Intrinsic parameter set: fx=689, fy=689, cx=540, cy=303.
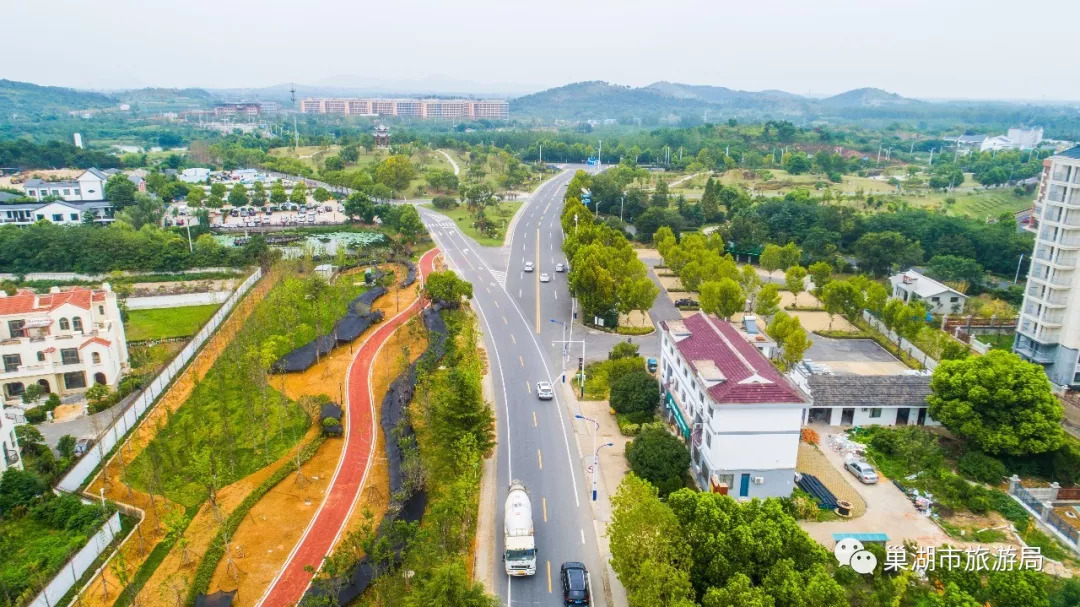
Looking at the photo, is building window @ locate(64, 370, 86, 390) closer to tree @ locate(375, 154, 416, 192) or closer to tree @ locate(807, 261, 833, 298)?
tree @ locate(807, 261, 833, 298)

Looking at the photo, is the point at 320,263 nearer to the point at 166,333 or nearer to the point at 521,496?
the point at 166,333

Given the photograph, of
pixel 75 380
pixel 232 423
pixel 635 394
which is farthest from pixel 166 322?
pixel 635 394

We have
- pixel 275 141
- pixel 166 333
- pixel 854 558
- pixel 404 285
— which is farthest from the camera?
pixel 275 141

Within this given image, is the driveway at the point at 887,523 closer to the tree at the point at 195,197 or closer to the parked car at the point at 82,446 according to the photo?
the parked car at the point at 82,446

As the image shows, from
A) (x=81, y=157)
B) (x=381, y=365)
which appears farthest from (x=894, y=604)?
(x=81, y=157)

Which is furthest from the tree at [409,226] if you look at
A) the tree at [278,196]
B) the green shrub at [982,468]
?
the green shrub at [982,468]

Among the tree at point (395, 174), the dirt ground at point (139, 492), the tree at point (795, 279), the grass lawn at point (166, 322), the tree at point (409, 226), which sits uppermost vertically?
the tree at point (395, 174)
